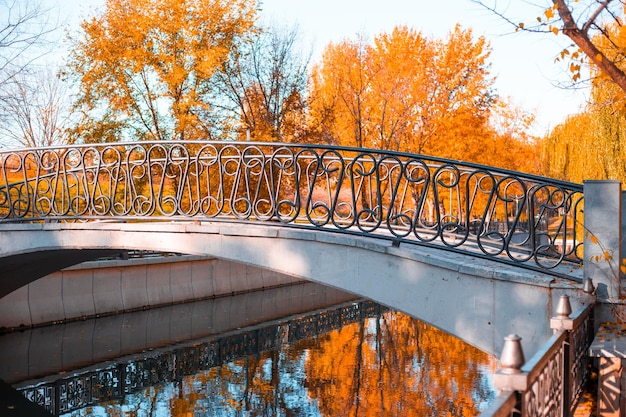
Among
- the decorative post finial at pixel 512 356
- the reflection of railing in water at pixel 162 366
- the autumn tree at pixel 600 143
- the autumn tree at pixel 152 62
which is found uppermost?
the autumn tree at pixel 152 62

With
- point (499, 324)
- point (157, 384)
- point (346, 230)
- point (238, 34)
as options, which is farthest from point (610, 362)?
point (238, 34)

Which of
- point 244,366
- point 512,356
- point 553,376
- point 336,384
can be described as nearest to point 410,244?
point 553,376

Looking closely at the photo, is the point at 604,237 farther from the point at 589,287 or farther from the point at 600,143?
the point at 600,143

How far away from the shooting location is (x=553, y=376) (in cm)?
425

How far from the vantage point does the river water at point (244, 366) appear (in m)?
10.8

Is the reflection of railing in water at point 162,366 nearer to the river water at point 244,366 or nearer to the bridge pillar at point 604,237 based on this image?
the river water at point 244,366

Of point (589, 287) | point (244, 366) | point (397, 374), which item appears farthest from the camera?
point (244, 366)

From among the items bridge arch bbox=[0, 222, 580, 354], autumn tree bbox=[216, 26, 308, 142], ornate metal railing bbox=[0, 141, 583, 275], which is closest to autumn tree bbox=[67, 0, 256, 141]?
autumn tree bbox=[216, 26, 308, 142]

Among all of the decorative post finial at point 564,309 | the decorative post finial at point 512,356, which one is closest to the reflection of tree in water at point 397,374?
the decorative post finial at point 564,309

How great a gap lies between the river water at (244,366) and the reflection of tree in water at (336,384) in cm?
2

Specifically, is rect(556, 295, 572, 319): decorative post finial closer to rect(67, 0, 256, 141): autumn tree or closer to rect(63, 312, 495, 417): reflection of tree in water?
rect(63, 312, 495, 417): reflection of tree in water

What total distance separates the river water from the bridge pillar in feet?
15.1

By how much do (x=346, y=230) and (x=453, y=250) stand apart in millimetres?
1444

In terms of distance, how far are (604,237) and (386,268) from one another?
238 centimetres
